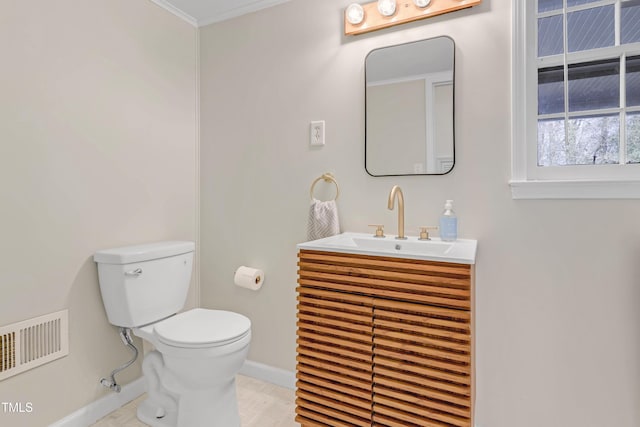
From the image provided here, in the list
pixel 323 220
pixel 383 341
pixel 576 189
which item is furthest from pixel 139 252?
pixel 576 189

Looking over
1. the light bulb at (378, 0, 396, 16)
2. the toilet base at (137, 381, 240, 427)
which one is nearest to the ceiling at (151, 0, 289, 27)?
the light bulb at (378, 0, 396, 16)

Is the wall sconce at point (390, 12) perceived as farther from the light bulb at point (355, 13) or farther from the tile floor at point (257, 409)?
the tile floor at point (257, 409)

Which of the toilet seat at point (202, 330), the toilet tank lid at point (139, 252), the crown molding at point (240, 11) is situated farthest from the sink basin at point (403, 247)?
the crown molding at point (240, 11)

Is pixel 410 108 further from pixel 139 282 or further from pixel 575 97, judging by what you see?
pixel 139 282

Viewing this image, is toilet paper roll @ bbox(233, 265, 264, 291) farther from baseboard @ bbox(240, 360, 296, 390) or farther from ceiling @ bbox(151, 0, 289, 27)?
ceiling @ bbox(151, 0, 289, 27)

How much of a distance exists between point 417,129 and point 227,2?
1.35 metres

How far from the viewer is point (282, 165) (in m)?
2.00

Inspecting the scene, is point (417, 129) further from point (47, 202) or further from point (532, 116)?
point (47, 202)

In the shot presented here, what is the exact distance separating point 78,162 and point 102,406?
1.18 m

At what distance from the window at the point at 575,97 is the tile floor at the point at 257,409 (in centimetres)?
150

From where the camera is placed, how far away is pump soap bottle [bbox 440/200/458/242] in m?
1.52

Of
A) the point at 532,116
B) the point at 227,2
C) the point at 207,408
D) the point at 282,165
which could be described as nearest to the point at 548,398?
the point at 532,116

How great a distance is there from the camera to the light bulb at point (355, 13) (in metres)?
1.72

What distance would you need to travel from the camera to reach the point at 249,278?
198cm
